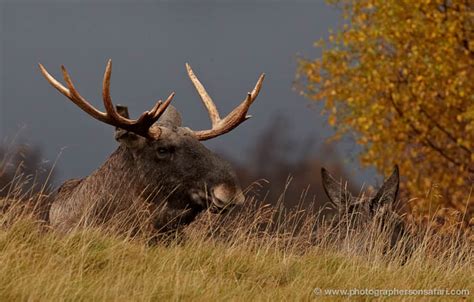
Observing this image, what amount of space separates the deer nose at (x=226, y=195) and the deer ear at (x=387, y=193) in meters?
1.66

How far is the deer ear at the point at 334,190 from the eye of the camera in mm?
10195

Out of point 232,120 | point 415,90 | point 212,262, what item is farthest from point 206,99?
point 415,90

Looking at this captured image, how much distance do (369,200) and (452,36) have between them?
8.80 metres

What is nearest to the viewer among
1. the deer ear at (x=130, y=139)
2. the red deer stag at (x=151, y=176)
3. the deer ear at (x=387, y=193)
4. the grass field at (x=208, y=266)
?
the grass field at (x=208, y=266)

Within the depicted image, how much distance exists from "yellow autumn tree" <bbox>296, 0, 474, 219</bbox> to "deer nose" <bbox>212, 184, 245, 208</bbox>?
9.03 m

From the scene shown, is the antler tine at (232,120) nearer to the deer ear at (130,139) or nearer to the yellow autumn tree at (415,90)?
the deer ear at (130,139)

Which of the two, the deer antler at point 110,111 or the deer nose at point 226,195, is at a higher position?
the deer antler at point 110,111

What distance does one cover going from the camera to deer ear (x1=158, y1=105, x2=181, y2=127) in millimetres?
10344

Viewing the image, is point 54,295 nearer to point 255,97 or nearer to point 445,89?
point 255,97

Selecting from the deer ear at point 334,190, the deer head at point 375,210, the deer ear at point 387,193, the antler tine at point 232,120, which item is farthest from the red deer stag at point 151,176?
the deer ear at point 387,193

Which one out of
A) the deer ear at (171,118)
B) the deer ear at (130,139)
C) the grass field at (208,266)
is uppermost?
the deer ear at (171,118)

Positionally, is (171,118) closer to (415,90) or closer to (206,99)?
(206,99)

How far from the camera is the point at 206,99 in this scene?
11375 millimetres

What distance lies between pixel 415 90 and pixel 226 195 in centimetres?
A: 981
